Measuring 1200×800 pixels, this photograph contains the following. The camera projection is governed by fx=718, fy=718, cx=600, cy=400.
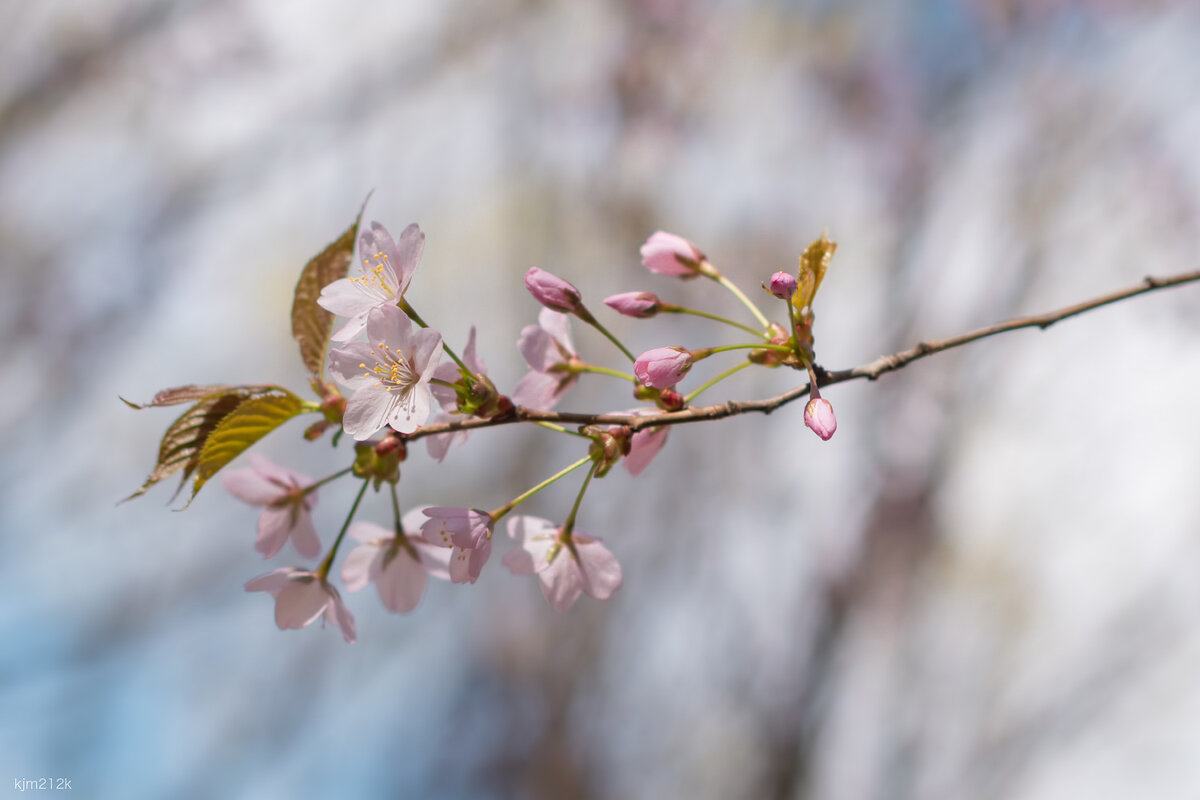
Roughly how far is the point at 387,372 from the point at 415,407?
0.11 ft

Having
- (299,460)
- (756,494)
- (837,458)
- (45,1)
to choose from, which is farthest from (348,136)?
(837,458)

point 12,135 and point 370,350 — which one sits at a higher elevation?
point 12,135

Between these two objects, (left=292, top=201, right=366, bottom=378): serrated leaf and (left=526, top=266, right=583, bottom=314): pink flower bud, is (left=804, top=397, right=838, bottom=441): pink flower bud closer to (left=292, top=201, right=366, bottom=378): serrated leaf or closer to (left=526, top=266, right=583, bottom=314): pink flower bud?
(left=526, top=266, right=583, bottom=314): pink flower bud

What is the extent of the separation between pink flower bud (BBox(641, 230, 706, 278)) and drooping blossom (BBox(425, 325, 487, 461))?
16cm

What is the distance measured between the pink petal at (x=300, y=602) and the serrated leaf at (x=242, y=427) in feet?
0.38

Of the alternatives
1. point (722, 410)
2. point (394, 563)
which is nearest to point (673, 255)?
point (722, 410)

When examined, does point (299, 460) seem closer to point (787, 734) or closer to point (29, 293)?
point (29, 293)

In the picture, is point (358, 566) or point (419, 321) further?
point (358, 566)

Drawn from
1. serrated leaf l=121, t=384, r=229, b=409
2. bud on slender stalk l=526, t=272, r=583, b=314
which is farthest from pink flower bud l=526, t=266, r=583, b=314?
serrated leaf l=121, t=384, r=229, b=409

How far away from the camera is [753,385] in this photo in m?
2.41

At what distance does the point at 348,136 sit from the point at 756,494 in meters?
1.73

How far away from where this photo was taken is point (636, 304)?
1.68ft

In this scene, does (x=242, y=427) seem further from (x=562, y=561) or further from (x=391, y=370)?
(x=562, y=561)

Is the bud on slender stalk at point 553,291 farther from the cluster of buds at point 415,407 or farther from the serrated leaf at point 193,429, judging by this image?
the serrated leaf at point 193,429
